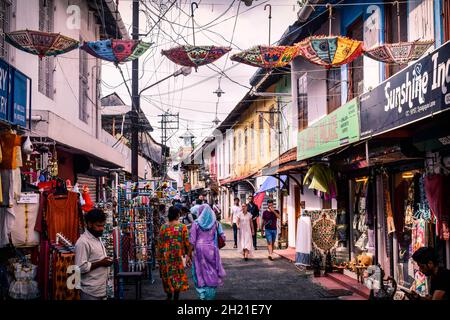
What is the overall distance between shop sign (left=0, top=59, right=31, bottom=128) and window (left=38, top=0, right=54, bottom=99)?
5855 mm

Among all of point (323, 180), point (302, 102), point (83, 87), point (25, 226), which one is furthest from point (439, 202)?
point (83, 87)

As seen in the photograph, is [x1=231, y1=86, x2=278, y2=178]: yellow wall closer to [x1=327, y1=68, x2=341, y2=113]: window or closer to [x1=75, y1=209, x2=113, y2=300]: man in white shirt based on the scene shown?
[x1=327, y1=68, x2=341, y2=113]: window

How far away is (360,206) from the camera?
38.2 ft

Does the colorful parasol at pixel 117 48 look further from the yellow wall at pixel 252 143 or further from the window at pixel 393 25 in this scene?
the yellow wall at pixel 252 143

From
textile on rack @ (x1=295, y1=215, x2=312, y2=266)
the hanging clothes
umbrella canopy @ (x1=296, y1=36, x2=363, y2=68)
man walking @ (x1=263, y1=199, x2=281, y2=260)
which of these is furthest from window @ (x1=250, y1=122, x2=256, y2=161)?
umbrella canopy @ (x1=296, y1=36, x2=363, y2=68)

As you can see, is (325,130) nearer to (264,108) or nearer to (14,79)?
(14,79)

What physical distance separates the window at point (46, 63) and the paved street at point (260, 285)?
5.74 metres

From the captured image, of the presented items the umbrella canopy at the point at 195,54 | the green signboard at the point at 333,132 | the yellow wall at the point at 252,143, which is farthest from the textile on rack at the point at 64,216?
the yellow wall at the point at 252,143

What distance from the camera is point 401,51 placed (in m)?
8.68

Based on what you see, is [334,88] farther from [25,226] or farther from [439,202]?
[25,226]

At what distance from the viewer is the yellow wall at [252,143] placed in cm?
2361

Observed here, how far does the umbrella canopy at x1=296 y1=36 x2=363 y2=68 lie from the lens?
850cm

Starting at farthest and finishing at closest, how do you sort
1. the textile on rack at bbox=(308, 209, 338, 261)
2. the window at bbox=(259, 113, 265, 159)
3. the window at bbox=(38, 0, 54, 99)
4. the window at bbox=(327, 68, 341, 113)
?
the window at bbox=(259, 113, 265, 159) → the window at bbox=(327, 68, 341, 113) → the window at bbox=(38, 0, 54, 99) → the textile on rack at bbox=(308, 209, 338, 261)

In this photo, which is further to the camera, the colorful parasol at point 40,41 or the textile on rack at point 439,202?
the colorful parasol at point 40,41
